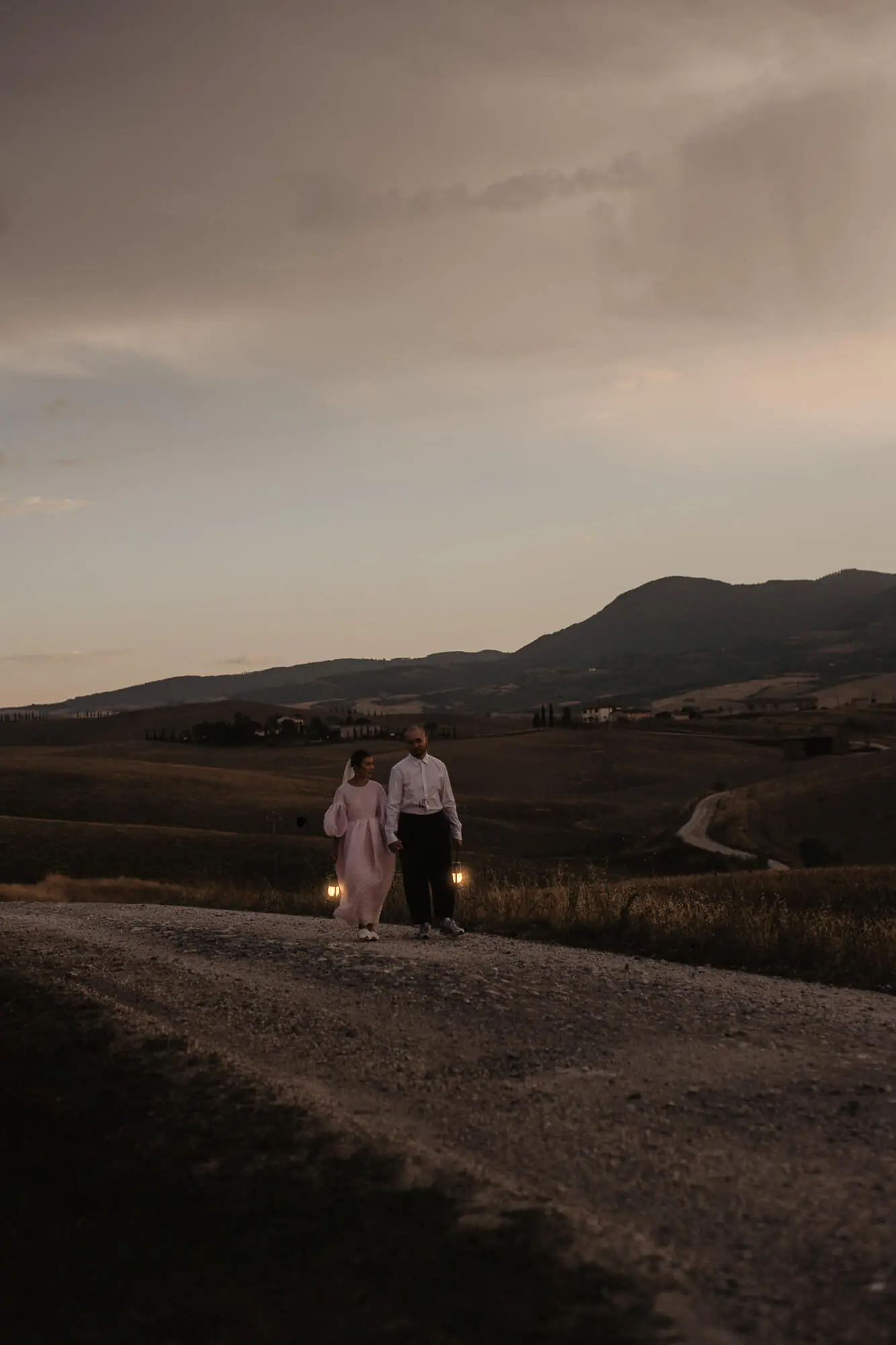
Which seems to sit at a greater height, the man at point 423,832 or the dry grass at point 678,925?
the man at point 423,832

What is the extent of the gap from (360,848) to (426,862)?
2.75 ft

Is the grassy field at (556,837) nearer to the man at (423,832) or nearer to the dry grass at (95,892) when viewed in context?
the dry grass at (95,892)

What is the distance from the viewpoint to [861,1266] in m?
5.21

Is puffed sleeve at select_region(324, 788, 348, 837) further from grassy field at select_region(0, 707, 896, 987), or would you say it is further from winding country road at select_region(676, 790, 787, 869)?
winding country road at select_region(676, 790, 787, 869)

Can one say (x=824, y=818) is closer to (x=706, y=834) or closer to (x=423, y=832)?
(x=706, y=834)

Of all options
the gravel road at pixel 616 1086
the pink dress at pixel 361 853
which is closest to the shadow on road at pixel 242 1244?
the gravel road at pixel 616 1086

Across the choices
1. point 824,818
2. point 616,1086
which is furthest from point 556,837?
point 616,1086

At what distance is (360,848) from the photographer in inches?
592

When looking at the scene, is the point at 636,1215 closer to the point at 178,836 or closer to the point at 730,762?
the point at 178,836

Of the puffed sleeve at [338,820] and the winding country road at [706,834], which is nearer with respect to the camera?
the puffed sleeve at [338,820]

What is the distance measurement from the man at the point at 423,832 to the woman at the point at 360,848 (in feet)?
0.89

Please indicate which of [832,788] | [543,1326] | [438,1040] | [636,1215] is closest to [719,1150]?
[636,1215]

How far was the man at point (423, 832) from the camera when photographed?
14.9 metres

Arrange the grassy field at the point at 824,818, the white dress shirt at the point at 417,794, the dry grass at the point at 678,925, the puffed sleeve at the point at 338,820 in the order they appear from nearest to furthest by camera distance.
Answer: the dry grass at the point at 678,925, the white dress shirt at the point at 417,794, the puffed sleeve at the point at 338,820, the grassy field at the point at 824,818
